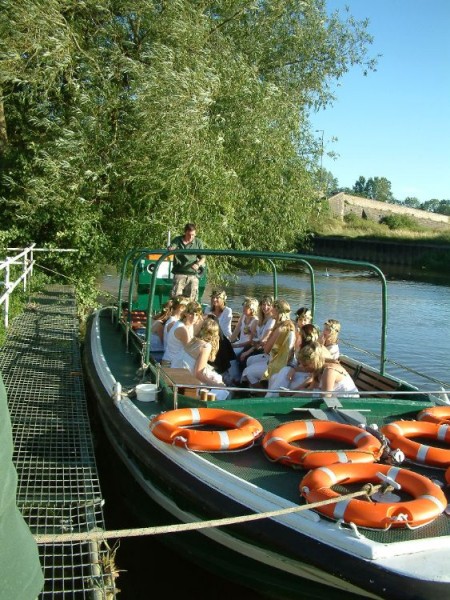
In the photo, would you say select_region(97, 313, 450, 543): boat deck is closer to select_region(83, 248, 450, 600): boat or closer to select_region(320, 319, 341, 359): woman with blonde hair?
select_region(83, 248, 450, 600): boat

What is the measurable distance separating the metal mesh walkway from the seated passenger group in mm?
1208

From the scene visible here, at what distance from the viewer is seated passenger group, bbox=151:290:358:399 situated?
6016mm

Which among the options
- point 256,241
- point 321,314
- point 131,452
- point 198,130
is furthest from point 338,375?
point 321,314

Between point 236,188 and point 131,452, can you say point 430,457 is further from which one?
point 236,188

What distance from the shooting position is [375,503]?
3881mm

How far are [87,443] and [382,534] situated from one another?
2.99 meters

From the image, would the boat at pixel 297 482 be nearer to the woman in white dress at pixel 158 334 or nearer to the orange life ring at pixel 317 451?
the orange life ring at pixel 317 451

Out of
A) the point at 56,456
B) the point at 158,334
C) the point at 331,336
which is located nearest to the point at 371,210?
the point at 158,334

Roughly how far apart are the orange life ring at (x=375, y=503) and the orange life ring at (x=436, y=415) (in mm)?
1328

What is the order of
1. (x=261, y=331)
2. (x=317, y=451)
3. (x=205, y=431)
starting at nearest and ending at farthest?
(x=317, y=451), (x=205, y=431), (x=261, y=331)

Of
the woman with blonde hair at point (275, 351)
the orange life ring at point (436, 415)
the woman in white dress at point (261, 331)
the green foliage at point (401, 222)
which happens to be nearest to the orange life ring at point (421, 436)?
the orange life ring at point (436, 415)

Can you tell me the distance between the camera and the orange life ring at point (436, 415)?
216 inches

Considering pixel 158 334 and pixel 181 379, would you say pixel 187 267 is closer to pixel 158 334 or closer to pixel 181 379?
pixel 158 334

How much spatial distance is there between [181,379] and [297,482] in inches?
75.5
